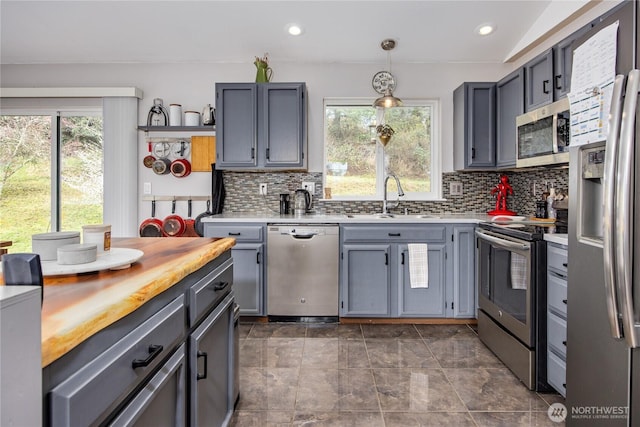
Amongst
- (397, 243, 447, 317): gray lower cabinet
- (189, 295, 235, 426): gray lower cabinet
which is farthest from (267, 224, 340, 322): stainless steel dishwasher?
(189, 295, 235, 426): gray lower cabinet

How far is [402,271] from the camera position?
10.3 ft

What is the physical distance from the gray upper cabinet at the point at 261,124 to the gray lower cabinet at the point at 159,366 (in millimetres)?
1889

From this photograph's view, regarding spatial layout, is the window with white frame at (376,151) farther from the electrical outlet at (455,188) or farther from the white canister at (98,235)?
the white canister at (98,235)

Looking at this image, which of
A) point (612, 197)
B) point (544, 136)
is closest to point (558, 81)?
point (544, 136)

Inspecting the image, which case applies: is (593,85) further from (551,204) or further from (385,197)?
(385,197)

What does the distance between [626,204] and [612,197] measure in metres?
0.04

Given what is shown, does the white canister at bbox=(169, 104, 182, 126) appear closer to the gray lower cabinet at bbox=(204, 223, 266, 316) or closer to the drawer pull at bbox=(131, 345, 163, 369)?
the gray lower cabinet at bbox=(204, 223, 266, 316)

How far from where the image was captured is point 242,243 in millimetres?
3162

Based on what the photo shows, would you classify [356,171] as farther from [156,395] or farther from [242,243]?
[156,395]

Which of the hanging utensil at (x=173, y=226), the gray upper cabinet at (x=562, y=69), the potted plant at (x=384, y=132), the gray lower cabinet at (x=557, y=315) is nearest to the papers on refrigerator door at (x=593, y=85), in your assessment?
the gray lower cabinet at (x=557, y=315)

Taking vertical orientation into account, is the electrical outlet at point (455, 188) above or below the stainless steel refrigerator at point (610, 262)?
above

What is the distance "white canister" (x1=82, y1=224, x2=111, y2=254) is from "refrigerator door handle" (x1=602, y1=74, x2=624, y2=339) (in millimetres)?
1656

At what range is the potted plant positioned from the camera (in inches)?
144

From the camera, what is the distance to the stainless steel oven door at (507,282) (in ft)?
7.02
